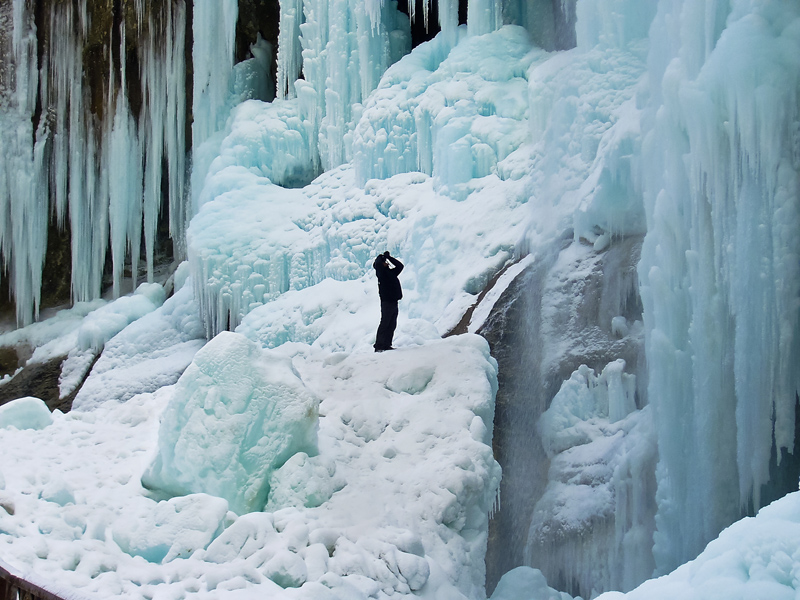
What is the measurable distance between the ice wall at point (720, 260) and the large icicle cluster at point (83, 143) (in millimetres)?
11438

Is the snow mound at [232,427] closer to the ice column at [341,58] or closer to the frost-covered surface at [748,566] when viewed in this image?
the frost-covered surface at [748,566]

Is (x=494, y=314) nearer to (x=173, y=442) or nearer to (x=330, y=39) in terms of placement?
(x=173, y=442)

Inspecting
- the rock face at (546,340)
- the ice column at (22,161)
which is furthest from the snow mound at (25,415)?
the ice column at (22,161)

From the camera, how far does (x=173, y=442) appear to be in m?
6.31

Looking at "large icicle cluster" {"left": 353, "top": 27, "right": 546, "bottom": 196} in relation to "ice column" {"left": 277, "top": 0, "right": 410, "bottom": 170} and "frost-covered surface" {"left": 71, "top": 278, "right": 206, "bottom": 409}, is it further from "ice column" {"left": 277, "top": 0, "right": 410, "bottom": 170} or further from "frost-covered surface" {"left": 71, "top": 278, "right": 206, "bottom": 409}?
"frost-covered surface" {"left": 71, "top": 278, "right": 206, "bottom": 409}

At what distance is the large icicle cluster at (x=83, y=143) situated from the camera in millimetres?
16422

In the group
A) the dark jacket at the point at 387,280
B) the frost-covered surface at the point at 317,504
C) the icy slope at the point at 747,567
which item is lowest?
the frost-covered surface at the point at 317,504

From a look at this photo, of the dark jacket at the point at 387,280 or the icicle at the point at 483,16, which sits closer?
the dark jacket at the point at 387,280

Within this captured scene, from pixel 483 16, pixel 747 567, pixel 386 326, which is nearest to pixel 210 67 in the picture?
pixel 483 16

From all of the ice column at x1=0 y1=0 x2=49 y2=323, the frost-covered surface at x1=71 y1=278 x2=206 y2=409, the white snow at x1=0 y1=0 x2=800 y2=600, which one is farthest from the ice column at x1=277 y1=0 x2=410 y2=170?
the ice column at x1=0 y1=0 x2=49 y2=323

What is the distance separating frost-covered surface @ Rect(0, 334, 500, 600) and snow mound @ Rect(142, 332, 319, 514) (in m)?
0.15

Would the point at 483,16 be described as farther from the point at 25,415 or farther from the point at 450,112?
the point at 25,415

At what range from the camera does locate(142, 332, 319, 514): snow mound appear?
6184 millimetres

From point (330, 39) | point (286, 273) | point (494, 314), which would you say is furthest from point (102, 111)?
point (494, 314)
